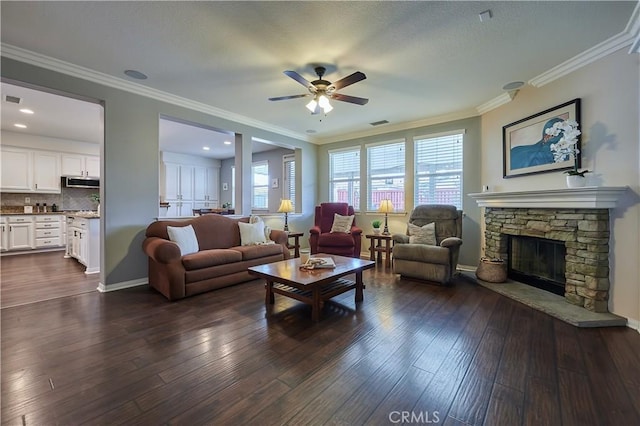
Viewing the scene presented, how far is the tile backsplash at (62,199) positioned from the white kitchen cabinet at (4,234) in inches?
25.6

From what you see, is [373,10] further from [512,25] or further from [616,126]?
[616,126]

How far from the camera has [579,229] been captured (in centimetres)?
290

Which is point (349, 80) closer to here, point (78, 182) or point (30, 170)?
point (78, 182)

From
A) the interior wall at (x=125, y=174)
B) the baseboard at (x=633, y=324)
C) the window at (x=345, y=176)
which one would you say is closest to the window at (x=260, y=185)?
the window at (x=345, y=176)

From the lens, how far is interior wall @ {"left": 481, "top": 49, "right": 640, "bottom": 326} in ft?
8.45

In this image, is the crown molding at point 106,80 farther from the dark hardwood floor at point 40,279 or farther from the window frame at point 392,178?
the dark hardwood floor at point 40,279

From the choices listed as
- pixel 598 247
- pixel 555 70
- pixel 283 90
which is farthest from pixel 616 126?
pixel 283 90

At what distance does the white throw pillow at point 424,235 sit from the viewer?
14.1 feet

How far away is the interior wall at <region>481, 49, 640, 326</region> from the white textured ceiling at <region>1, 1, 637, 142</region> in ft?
1.02

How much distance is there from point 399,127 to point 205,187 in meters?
6.68

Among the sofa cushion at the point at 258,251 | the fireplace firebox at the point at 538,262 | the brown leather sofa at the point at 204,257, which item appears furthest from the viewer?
the sofa cushion at the point at 258,251

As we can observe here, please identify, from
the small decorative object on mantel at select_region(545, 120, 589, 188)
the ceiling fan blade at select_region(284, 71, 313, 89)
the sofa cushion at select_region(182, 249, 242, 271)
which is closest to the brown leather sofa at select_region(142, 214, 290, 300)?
the sofa cushion at select_region(182, 249, 242, 271)

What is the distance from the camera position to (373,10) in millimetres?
2234

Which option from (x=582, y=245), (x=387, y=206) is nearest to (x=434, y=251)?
(x=582, y=245)
